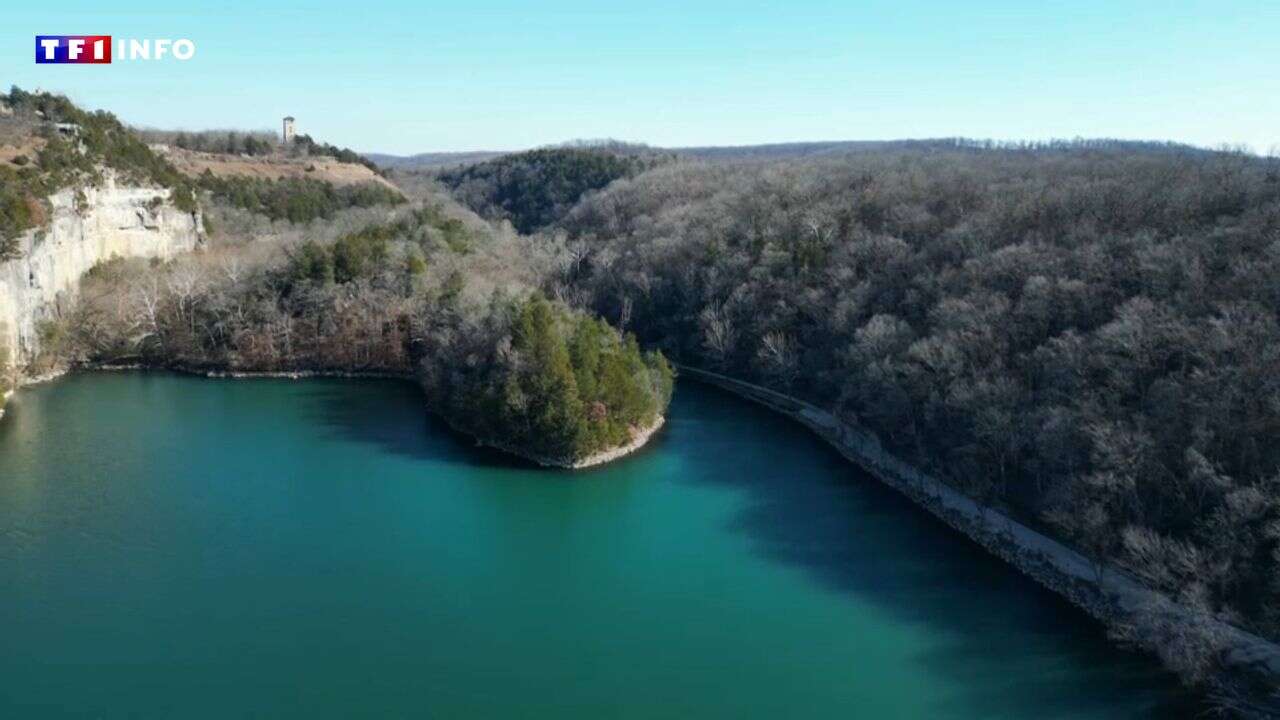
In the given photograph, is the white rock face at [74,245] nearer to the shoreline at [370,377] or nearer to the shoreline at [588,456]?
the shoreline at [370,377]

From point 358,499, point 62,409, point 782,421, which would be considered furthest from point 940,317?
point 62,409

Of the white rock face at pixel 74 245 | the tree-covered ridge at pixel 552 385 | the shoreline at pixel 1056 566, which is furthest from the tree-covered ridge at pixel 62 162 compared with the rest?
the shoreline at pixel 1056 566

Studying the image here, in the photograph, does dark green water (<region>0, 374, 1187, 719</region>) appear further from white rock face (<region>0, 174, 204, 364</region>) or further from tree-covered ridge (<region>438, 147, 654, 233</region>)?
tree-covered ridge (<region>438, 147, 654, 233</region>)

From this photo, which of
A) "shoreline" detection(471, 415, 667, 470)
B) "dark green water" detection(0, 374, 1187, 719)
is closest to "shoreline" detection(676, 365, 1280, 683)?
"dark green water" detection(0, 374, 1187, 719)

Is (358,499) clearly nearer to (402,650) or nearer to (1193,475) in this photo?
(402,650)

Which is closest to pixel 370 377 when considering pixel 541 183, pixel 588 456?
pixel 588 456
